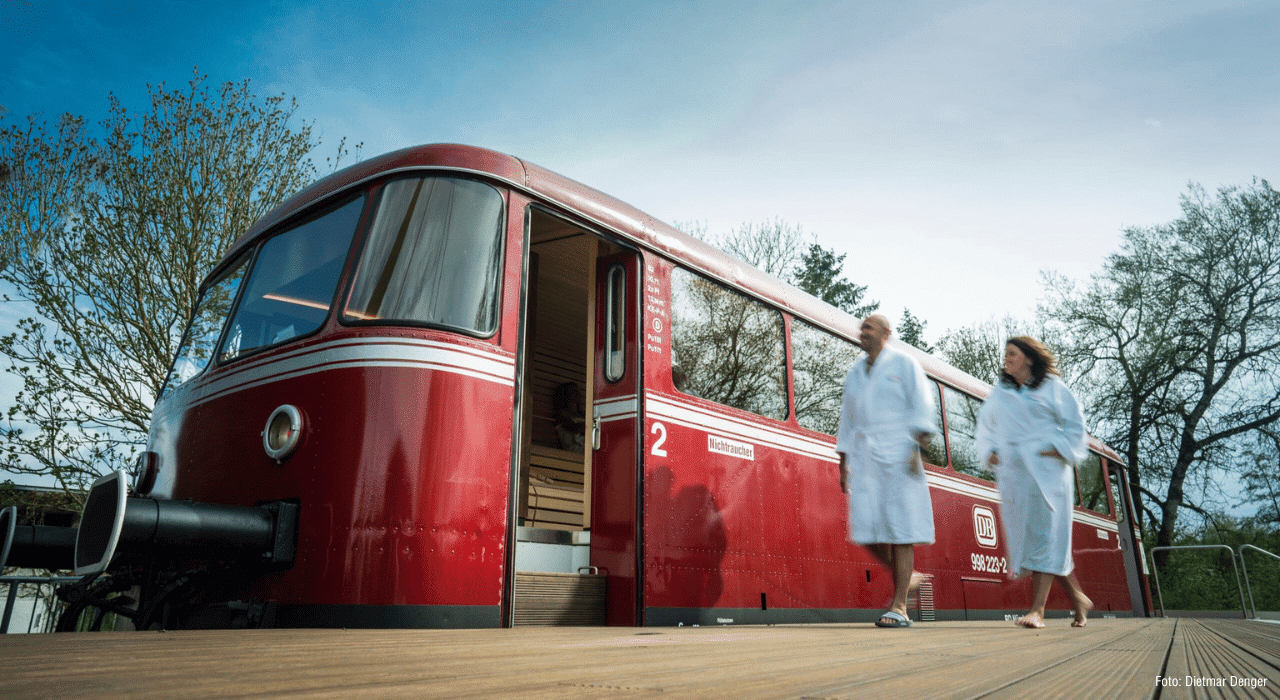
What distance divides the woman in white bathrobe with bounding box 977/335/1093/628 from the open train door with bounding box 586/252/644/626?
2.20 metres

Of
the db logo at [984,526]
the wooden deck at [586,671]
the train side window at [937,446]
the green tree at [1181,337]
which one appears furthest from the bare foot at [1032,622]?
the green tree at [1181,337]

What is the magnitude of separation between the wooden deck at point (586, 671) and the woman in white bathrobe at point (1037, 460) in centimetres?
293

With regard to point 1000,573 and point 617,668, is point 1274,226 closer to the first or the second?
point 1000,573

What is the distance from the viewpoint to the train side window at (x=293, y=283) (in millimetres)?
3857

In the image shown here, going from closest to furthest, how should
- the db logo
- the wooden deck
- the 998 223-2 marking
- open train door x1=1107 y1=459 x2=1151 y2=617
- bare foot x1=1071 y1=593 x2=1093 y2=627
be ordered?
the wooden deck < bare foot x1=1071 y1=593 x2=1093 y2=627 < the 998 223-2 marking < the db logo < open train door x1=1107 y1=459 x2=1151 y2=617

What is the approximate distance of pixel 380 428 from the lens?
10.8 ft

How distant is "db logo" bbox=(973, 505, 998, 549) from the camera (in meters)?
7.51

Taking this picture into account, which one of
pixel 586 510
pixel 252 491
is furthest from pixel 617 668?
pixel 586 510

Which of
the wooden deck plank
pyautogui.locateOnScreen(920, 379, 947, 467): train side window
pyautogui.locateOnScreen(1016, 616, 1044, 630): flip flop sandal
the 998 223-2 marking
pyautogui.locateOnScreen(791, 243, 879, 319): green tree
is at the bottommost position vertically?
pyautogui.locateOnScreen(1016, 616, 1044, 630): flip flop sandal

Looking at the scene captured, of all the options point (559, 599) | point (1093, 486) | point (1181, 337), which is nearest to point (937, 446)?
point (559, 599)

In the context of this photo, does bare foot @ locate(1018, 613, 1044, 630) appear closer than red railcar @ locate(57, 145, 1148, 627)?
No

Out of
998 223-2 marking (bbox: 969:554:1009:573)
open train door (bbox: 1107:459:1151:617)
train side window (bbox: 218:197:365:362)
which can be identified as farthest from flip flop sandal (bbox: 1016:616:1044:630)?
open train door (bbox: 1107:459:1151:617)

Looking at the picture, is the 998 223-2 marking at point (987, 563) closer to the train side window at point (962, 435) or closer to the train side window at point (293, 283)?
the train side window at point (962, 435)

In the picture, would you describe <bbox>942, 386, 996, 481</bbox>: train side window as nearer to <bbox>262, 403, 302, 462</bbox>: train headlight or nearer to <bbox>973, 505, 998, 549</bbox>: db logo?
<bbox>973, 505, 998, 549</bbox>: db logo
